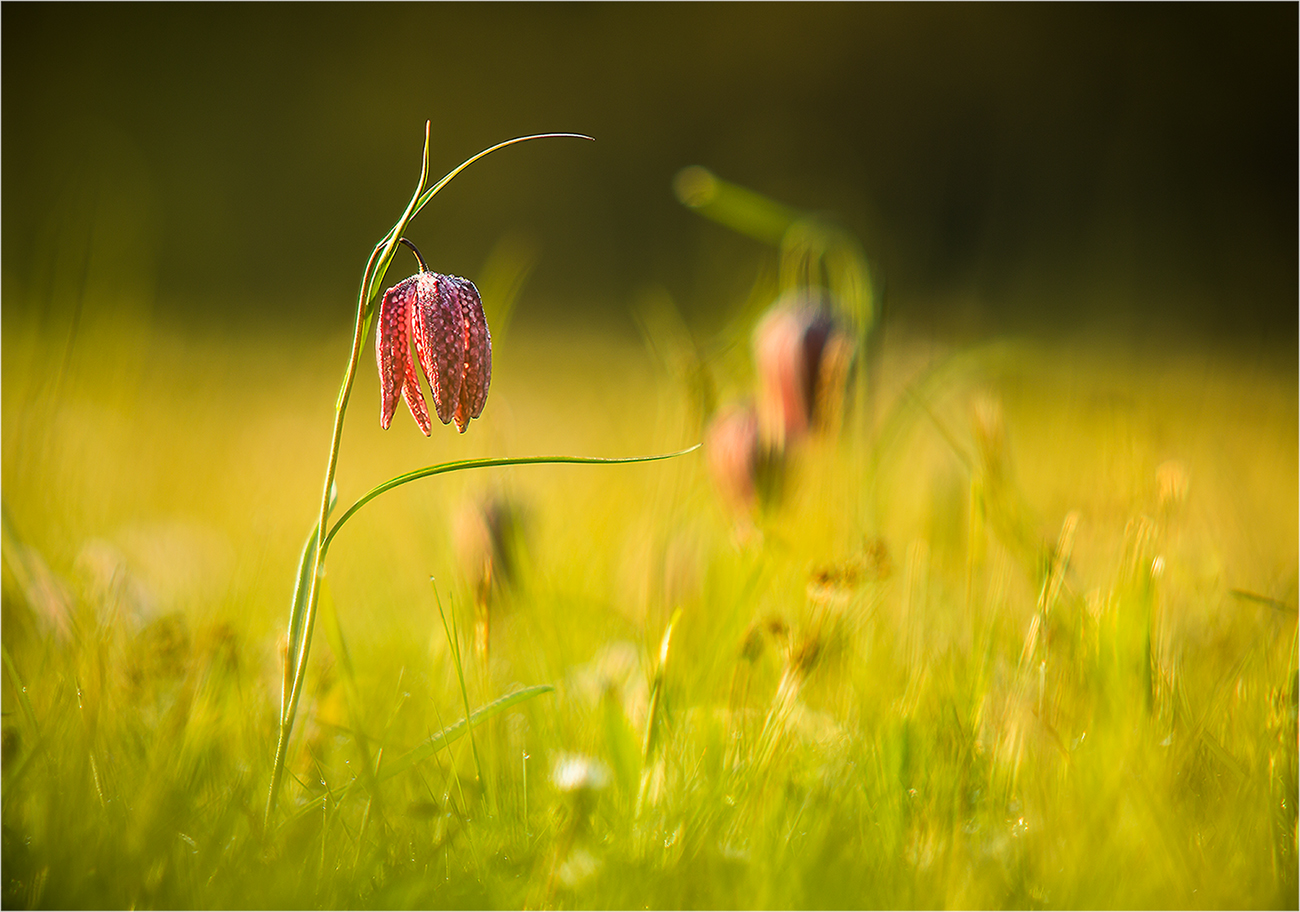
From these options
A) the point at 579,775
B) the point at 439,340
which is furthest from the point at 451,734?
the point at 439,340

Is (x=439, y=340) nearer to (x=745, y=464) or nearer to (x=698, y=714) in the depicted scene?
(x=698, y=714)

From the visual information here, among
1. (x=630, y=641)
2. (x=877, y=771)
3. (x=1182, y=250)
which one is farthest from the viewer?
(x=1182, y=250)

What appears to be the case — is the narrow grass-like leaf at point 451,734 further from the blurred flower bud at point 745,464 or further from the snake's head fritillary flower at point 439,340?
the blurred flower bud at point 745,464

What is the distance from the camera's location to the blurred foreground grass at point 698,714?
1.82 ft

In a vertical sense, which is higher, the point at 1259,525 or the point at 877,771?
the point at 1259,525

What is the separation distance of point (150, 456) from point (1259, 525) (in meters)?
2.14

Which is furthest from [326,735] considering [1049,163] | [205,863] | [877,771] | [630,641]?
[1049,163]

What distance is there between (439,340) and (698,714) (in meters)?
0.38

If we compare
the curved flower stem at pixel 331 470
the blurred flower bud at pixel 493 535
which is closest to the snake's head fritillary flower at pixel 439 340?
the curved flower stem at pixel 331 470

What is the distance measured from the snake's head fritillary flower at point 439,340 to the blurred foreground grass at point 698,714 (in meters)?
0.20

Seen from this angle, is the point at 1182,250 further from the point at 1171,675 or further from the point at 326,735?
the point at 326,735

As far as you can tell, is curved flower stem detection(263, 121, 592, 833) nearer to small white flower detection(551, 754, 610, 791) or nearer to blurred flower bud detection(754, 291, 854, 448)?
small white flower detection(551, 754, 610, 791)

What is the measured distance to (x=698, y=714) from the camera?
768 mm

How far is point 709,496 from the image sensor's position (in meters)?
1.31
